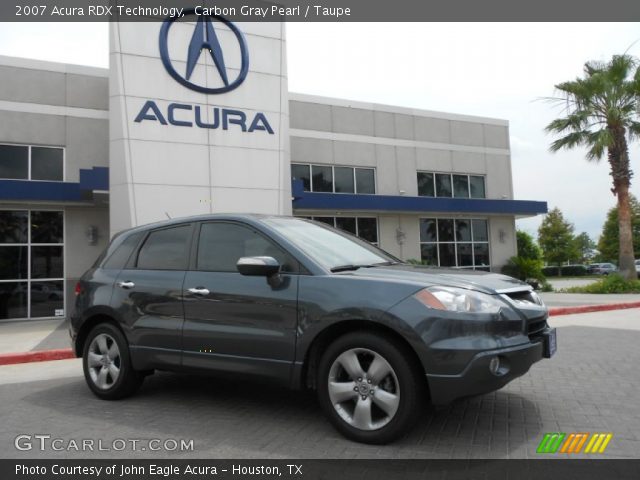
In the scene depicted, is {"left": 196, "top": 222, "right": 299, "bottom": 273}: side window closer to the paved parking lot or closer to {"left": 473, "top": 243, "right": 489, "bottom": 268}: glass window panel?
the paved parking lot

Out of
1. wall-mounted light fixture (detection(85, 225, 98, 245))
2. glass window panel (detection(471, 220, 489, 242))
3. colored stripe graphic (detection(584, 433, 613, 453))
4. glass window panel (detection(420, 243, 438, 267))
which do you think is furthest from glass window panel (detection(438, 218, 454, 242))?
colored stripe graphic (detection(584, 433, 613, 453))

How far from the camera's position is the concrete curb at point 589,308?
13294 millimetres

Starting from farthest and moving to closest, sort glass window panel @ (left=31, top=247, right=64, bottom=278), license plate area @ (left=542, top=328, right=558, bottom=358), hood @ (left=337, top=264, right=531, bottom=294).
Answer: glass window panel @ (left=31, top=247, right=64, bottom=278), license plate area @ (left=542, top=328, right=558, bottom=358), hood @ (left=337, top=264, right=531, bottom=294)

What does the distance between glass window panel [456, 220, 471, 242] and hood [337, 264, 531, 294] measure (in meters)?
18.3

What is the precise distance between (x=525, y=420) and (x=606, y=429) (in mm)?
578

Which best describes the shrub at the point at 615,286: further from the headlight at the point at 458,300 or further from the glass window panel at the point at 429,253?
the headlight at the point at 458,300

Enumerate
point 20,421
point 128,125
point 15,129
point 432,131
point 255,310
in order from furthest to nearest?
point 432,131, point 15,129, point 128,125, point 20,421, point 255,310

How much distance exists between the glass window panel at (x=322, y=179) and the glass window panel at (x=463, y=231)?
596 cm

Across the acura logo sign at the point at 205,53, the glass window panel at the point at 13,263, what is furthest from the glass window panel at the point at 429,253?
the glass window panel at the point at 13,263

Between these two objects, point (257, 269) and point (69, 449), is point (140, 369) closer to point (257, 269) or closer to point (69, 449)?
point (69, 449)

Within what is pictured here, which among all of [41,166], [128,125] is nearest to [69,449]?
[128,125]

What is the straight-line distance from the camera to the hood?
12.7 ft

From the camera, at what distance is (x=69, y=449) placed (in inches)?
155

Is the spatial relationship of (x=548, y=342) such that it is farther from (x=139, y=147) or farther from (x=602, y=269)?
(x=602, y=269)
